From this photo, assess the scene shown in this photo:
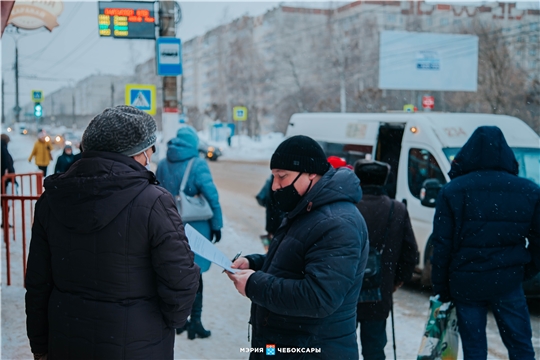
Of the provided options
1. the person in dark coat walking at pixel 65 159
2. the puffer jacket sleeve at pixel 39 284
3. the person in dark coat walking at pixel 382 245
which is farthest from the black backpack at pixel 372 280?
the person in dark coat walking at pixel 65 159

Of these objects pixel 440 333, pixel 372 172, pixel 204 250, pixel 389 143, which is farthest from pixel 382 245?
pixel 389 143

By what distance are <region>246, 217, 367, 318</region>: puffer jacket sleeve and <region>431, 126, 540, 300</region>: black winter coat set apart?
1453 mm

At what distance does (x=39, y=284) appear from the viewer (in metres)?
2.46

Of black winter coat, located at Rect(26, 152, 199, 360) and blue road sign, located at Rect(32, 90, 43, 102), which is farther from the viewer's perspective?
blue road sign, located at Rect(32, 90, 43, 102)

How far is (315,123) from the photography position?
9.86 metres

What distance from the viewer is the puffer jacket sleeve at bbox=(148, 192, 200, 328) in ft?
7.55

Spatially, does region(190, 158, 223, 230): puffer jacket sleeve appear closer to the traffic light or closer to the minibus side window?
the minibus side window

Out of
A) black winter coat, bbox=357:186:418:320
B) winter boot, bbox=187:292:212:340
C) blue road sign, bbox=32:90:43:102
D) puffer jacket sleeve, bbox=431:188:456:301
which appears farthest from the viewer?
blue road sign, bbox=32:90:43:102

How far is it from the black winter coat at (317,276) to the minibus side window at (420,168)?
4.80m

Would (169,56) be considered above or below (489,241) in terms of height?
above

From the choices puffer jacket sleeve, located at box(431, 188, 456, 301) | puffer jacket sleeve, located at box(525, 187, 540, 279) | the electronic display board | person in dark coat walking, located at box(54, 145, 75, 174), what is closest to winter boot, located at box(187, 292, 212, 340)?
puffer jacket sleeve, located at box(431, 188, 456, 301)

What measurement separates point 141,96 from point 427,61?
2438 cm

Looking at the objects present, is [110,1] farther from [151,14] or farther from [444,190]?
[444,190]

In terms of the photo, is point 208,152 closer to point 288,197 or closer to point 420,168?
point 420,168
